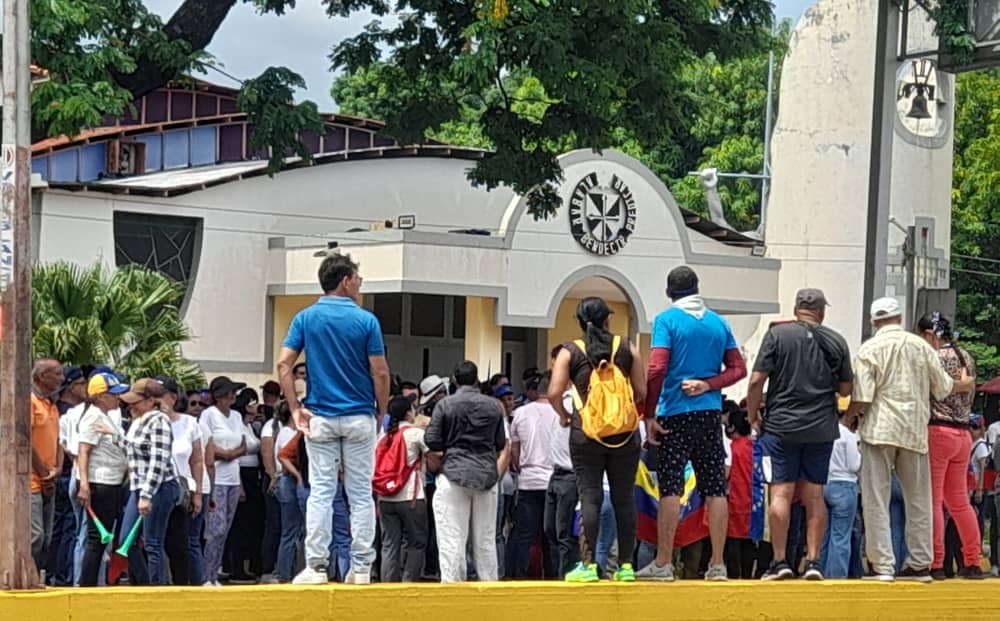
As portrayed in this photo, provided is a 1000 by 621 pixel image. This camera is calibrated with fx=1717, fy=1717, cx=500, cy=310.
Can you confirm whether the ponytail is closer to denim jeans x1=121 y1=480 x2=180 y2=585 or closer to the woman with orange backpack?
the woman with orange backpack

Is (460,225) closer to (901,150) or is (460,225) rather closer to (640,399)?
(901,150)

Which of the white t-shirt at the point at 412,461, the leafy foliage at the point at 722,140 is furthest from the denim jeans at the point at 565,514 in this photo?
the leafy foliage at the point at 722,140

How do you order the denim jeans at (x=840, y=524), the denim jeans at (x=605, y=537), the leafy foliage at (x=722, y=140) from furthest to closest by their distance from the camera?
the leafy foliage at (x=722, y=140) → the denim jeans at (x=840, y=524) → the denim jeans at (x=605, y=537)

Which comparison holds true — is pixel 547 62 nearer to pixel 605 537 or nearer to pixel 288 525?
pixel 288 525

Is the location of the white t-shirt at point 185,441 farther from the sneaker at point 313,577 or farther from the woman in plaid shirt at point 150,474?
the sneaker at point 313,577

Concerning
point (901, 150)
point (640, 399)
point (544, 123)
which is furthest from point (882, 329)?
point (901, 150)

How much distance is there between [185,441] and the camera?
42.1ft

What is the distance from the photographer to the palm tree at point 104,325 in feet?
59.0

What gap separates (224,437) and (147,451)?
2466mm

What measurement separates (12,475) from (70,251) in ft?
57.8

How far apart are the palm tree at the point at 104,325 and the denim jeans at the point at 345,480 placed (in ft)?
27.7

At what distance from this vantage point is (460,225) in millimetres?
31797

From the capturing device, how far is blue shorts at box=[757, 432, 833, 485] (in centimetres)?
1089

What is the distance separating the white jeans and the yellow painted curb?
6.49 ft
